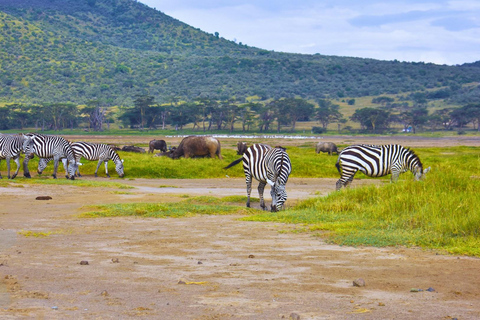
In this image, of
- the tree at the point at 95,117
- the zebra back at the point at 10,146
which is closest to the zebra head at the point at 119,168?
the zebra back at the point at 10,146

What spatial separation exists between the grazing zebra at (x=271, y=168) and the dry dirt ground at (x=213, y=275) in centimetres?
→ 315

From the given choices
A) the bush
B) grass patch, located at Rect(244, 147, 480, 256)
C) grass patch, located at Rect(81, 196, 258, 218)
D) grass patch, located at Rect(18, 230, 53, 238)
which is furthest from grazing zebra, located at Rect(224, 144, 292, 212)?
the bush

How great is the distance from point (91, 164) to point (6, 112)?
75.4m

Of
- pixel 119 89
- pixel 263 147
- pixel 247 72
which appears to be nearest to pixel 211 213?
pixel 263 147

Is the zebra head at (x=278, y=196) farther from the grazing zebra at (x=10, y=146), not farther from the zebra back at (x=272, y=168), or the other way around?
the grazing zebra at (x=10, y=146)

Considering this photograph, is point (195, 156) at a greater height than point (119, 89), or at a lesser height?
lesser

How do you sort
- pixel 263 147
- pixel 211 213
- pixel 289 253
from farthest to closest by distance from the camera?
pixel 263 147 → pixel 211 213 → pixel 289 253

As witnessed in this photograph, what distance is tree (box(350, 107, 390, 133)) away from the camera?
322ft

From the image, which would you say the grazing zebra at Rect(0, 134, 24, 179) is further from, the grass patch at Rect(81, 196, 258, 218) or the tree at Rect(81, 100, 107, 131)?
the tree at Rect(81, 100, 107, 131)

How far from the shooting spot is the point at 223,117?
104 meters

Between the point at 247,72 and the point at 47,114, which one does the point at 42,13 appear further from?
the point at 47,114

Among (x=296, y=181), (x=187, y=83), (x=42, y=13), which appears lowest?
(x=296, y=181)

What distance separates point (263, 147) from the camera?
53.3ft

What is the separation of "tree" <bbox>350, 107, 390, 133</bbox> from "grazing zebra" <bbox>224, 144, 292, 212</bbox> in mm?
83790
